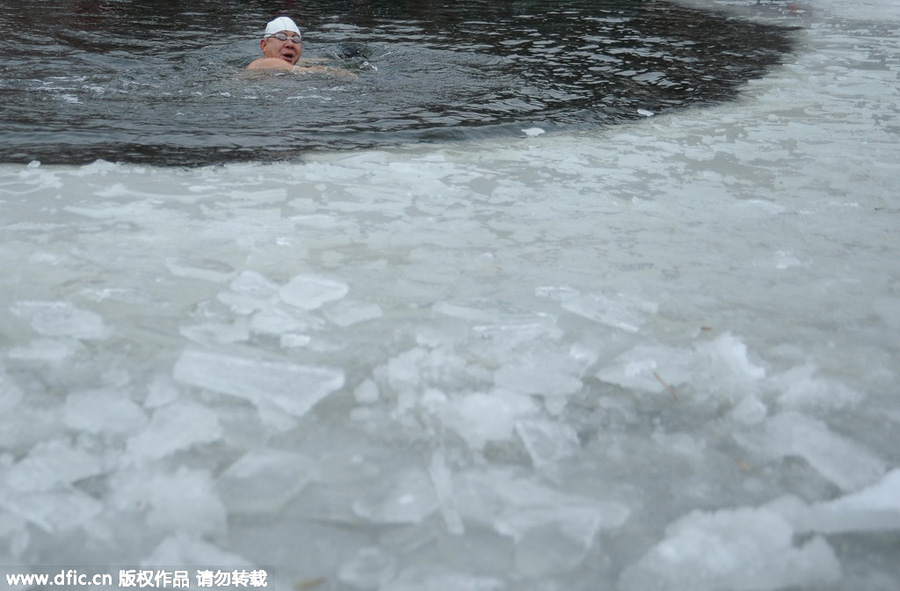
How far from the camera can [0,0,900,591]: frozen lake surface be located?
1422 mm

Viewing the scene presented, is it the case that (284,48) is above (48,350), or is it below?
above

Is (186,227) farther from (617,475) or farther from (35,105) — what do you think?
(35,105)

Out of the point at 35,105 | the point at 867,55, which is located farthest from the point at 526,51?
the point at 35,105

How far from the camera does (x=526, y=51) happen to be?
26.1ft

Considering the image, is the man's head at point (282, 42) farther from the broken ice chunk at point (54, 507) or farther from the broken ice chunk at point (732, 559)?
the broken ice chunk at point (732, 559)

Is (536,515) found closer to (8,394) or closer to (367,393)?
(367,393)

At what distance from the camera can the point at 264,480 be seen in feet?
5.12

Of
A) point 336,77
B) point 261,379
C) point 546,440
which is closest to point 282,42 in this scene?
point 336,77

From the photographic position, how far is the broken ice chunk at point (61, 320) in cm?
203

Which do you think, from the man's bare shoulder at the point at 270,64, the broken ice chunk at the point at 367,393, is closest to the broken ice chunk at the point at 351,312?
the broken ice chunk at the point at 367,393

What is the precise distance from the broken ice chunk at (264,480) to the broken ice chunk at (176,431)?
128mm

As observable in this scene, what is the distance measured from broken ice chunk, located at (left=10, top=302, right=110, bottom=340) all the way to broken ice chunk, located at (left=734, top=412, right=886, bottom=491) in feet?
5.64

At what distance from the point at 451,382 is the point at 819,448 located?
875 millimetres

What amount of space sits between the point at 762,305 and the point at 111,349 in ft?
6.31
